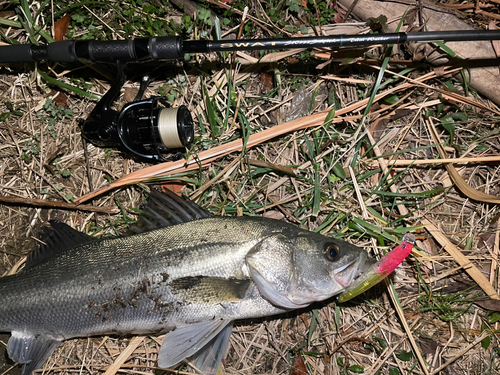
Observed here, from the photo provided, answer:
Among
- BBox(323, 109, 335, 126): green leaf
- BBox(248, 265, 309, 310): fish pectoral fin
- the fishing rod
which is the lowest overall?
BBox(248, 265, 309, 310): fish pectoral fin

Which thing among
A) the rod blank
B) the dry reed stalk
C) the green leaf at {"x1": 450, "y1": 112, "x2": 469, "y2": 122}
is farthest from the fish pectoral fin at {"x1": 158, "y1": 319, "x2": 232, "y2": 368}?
the green leaf at {"x1": 450, "y1": 112, "x2": 469, "y2": 122}

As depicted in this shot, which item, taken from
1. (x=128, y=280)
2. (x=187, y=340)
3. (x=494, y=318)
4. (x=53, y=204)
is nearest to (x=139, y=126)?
(x=53, y=204)

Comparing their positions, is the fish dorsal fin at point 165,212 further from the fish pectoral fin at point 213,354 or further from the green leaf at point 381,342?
the green leaf at point 381,342

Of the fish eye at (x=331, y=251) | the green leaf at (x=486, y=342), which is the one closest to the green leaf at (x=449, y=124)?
the fish eye at (x=331, y=251)

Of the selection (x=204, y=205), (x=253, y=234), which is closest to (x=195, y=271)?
(x=253, y=234)

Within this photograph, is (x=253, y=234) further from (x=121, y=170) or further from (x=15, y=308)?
(x=15, y=308)

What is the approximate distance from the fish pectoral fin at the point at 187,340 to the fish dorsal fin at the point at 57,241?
3.49 ft

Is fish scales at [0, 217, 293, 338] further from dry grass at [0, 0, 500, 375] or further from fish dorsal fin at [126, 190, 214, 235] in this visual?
dry grass at [0, 0, 500, 375]

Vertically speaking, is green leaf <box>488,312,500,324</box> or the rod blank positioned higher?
the rod blank

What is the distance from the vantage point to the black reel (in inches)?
122

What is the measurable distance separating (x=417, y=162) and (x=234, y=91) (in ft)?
5.79

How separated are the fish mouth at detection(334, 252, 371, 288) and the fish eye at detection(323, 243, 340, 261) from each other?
10 cm

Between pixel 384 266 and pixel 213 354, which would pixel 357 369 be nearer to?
pixel 384 266

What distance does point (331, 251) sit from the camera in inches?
112
